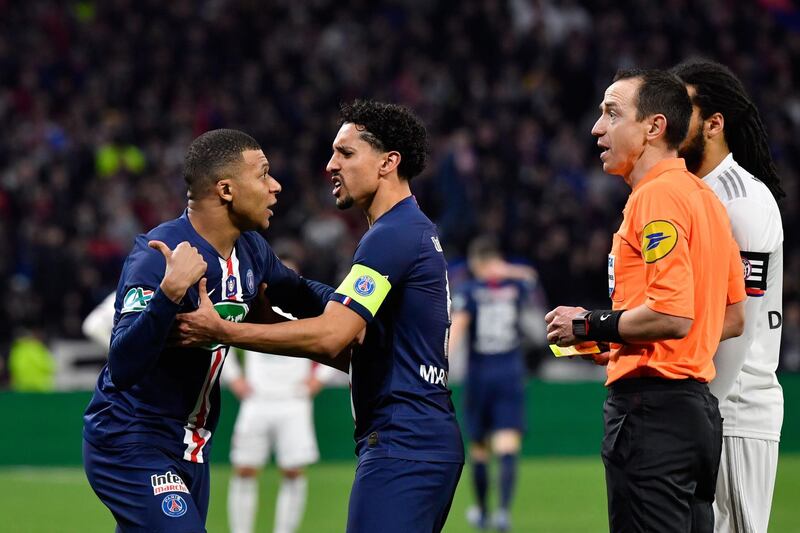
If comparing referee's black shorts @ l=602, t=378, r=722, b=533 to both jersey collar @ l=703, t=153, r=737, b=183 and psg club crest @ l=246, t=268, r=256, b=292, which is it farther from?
psg club crest @ l=246, t=268, r=256, b=292

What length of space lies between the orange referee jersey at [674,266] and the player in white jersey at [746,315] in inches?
10.8

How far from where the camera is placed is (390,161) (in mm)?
5051

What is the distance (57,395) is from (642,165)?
11.2m

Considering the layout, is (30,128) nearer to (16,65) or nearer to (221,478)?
(16,65)

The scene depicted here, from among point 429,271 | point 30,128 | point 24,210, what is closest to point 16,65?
point 30,128

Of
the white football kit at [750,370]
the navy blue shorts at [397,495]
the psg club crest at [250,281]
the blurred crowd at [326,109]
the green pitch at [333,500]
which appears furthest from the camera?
the blurred crowd at [326,109]

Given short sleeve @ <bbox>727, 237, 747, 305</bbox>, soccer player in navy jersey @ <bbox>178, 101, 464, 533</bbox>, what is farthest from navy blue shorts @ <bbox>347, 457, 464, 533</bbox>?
short sleeve @ <bbox>727, 237, 747, 305</bbox>

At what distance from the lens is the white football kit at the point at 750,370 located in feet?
16.3

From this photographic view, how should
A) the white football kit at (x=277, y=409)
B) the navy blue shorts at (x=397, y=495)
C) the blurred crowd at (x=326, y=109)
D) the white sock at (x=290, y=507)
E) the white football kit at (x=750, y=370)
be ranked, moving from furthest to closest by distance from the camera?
the blurred crowd at (x=326, y=109)
the white football kit at (x=277, y=409)
the white sock at (x=290, y=507)
the white football kit at (x=750, y=370)
the navy blue shorts at (x=397, y=495)

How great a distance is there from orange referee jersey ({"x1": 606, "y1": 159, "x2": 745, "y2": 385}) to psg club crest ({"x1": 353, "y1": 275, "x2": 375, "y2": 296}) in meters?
0.94

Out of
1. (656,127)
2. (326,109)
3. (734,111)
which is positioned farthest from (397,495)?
(326,109)

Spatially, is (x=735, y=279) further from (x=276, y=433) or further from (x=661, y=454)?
(x=276, y=433)

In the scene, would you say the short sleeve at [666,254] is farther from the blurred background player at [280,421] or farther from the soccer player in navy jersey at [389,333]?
the blurred background player at [280,421]

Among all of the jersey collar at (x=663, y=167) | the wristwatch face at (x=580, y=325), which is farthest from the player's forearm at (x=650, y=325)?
the jersey collar at (x=663, y=167)
